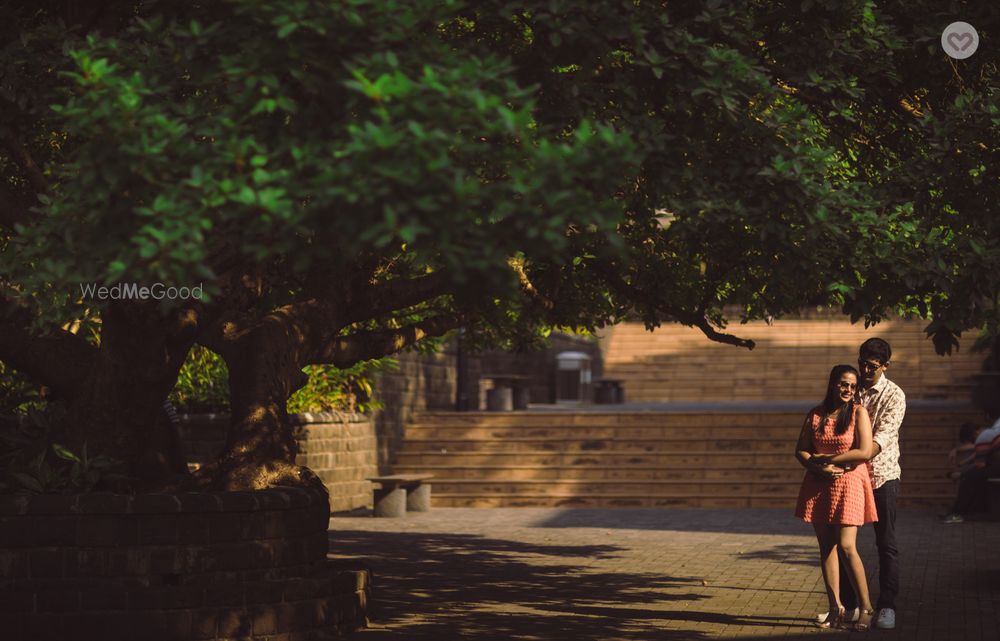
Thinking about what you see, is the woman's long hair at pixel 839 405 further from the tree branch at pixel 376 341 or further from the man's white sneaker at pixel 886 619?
the tree branch at pixel 376 341

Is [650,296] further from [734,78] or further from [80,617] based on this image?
[80,617]

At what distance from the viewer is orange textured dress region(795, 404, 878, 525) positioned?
32.1 ft

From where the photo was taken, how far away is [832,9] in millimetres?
8852

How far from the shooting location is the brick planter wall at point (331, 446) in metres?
19.8

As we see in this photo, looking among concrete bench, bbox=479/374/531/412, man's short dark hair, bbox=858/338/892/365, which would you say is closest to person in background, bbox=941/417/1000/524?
man's short dark hair, bbox=858/338/892/365

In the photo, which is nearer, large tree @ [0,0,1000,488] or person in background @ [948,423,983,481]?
large tree @ [0,0,1000,488]

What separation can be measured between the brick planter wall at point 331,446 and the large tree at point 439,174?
6523 millimetres

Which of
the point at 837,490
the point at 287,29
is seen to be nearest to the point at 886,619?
the point at 837,490

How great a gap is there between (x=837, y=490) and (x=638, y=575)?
404cm

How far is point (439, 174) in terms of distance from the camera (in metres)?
5.88

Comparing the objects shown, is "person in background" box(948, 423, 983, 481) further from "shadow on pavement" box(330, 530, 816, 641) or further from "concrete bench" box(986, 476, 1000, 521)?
"shadow on pavement" box(330, 530, 816, 641)

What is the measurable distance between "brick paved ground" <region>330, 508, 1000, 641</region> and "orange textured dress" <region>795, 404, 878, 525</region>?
0.80 metres

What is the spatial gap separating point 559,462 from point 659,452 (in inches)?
62.9

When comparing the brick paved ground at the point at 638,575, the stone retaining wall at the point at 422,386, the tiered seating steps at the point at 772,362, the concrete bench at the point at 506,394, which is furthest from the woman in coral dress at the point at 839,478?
the tiered seating steps at the point at 772,362
